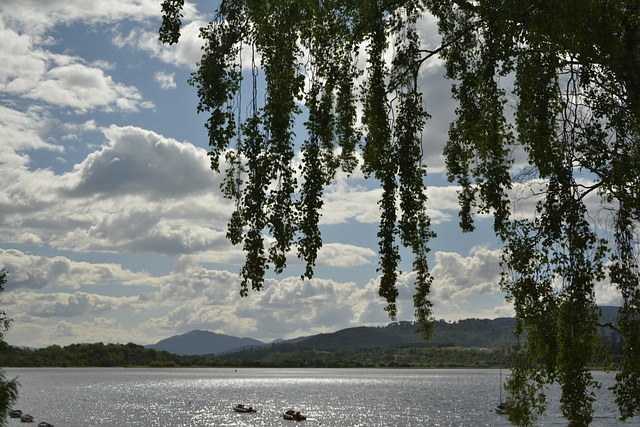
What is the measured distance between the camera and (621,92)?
1351 centimetres

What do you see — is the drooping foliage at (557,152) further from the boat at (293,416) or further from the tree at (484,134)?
the boat at (293,416)

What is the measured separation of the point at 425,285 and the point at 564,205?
3051 mm

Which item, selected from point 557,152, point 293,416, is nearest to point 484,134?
point 557,152

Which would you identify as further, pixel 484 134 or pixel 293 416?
pixel 293 416

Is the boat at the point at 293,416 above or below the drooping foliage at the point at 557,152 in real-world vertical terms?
below

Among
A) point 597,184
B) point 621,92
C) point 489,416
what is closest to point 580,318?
point 597,184

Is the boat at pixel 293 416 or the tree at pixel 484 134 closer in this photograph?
the tree at pixel 484 134

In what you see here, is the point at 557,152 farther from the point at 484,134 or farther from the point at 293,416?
the point at 293,416

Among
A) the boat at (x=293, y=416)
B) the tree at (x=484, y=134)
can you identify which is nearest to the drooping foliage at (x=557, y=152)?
the tree at (x=484, y=134)

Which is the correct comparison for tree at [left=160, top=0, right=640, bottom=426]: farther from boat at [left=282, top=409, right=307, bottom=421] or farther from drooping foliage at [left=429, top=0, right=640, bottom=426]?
boat at [left=282, top=409, right=307, bottom=421]

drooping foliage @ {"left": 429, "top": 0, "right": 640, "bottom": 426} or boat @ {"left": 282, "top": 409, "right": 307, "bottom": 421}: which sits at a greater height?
drooping foliage @ {"left": 429, "top": 0, "right": 640, "bottom": 426}

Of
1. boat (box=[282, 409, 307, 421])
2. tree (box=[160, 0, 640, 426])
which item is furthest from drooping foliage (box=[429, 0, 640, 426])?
boat (box=[282, 409, 307, 421])

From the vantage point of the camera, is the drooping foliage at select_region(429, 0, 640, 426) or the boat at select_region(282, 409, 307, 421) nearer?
the drooping foliage at select_region(429, 0, 640, 426)

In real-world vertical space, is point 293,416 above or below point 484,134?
below
